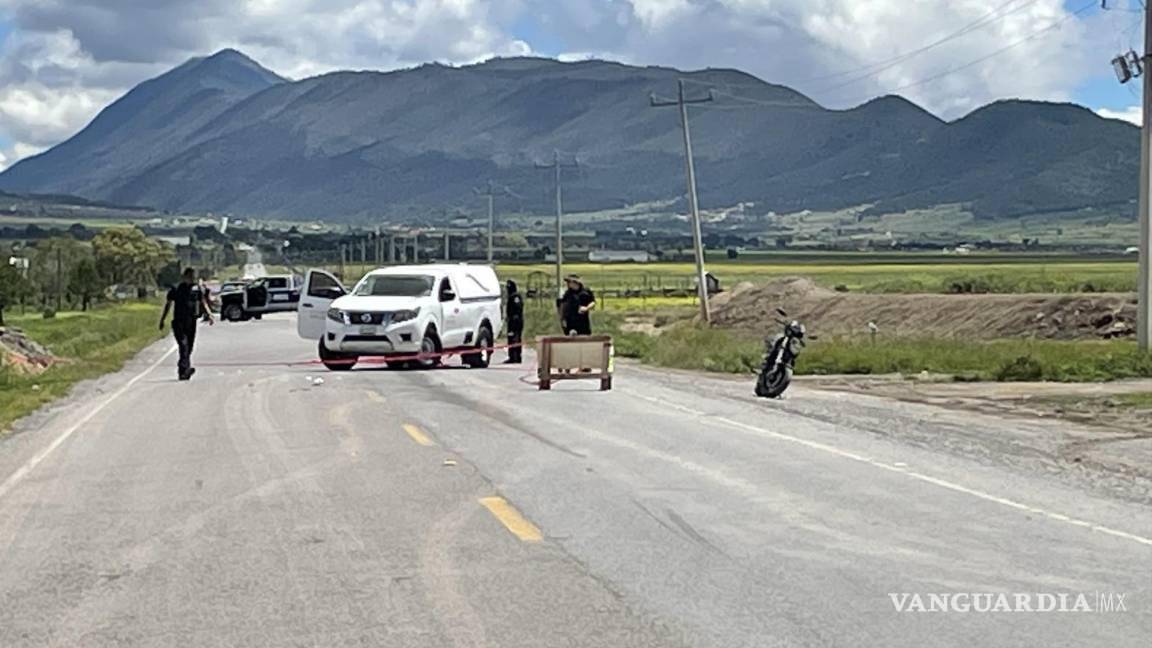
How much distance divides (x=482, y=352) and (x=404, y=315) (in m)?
2.30

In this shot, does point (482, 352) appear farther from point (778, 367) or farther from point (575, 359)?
point (778, 367)

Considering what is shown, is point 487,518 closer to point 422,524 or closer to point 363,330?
point 422,524

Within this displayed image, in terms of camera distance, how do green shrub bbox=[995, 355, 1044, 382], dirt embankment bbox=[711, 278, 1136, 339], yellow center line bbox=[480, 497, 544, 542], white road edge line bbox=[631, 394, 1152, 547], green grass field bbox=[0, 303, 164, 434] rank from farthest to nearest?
1. dirt embankment bbox=[711, 278, 1136, 339]
2. green shrub bbox=[995, 355, 1044, 382]
3. green grass field bbox=[0, 303, 164, 434]
4. white road edge line bbox=[631, 394, 1152, 547]
5. yellow center line bbox=[480, 497, 544, 542]

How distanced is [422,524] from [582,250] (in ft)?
520

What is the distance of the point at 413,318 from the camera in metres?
32.5

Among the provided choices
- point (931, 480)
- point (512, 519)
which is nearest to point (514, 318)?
point (931, 480)

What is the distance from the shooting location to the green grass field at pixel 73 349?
2666 centimetres

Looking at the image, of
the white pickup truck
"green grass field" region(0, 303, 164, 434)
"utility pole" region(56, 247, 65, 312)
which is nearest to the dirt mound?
"green grass field" region(0, 303, 164, 434)

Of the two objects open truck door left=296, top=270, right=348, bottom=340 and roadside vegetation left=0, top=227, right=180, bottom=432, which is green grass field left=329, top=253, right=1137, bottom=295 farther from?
open truck door left=296, top=270, right=348, bottom=340

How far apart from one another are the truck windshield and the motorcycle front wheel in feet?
31.0

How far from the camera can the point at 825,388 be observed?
2909cm

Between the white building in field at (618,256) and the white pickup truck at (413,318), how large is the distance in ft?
365

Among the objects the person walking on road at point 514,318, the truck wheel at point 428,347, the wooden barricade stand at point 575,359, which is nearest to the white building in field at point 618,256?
the person walking on road at point 514,318

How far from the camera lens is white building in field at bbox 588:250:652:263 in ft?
491
